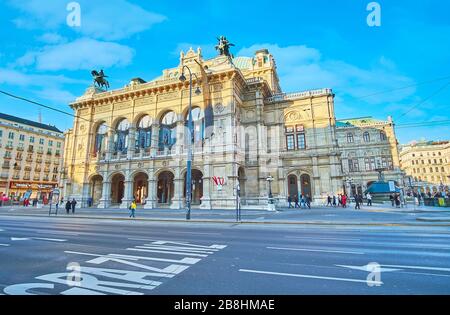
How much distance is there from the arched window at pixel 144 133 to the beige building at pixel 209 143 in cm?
15

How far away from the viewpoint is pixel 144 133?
35.2 meters

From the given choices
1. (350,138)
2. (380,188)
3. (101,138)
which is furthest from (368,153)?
(101,138)

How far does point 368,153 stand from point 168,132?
4515 cm

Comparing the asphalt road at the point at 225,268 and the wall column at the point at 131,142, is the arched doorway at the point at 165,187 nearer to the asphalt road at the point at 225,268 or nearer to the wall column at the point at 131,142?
the wall column at the point at 131,142

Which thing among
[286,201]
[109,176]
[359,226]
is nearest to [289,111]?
[286,201]

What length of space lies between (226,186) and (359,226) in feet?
55.2

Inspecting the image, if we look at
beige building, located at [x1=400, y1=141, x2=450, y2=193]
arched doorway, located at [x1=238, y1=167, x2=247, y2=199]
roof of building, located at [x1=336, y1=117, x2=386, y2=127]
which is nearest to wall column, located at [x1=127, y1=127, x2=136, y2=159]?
arched doorway, located at [x1=238, y1=167, x2=247, y2=199]

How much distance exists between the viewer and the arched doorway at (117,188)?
3644cm

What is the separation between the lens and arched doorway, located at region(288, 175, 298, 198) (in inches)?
1331

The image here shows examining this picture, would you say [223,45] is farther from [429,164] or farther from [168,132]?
[429,164]

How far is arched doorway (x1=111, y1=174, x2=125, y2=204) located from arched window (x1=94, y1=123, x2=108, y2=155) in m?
5.00

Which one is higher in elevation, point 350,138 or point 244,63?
point 244,63

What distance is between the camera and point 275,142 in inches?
1341
